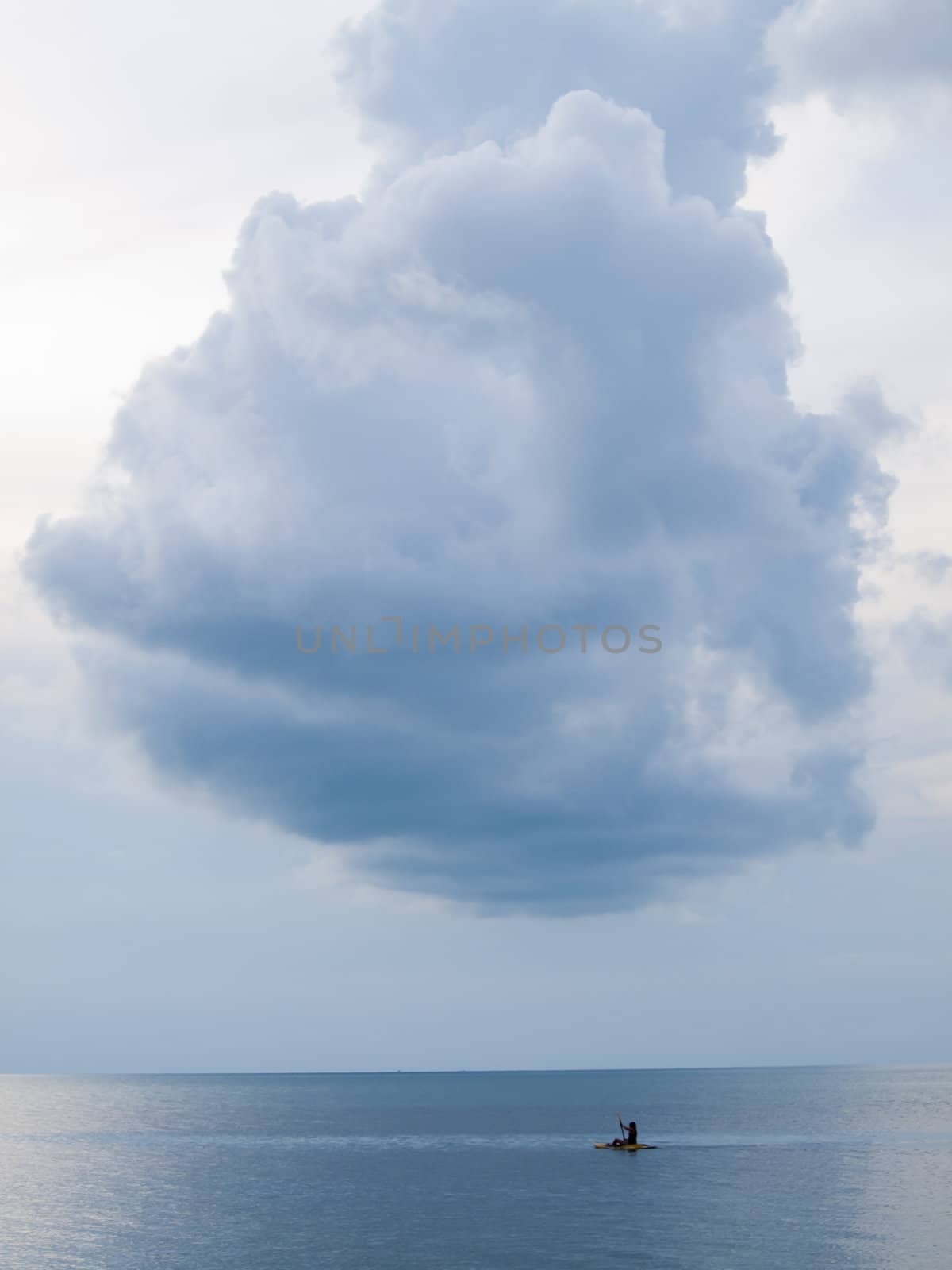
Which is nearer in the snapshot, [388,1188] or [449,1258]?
[449,1258]

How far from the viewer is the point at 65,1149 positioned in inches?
5458

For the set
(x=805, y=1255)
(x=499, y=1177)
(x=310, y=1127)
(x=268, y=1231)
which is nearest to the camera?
(x=805, y=1255)

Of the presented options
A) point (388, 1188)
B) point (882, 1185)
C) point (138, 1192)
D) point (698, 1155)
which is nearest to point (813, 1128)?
point (698, 1155)

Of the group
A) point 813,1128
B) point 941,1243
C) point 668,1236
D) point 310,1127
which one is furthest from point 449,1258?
point 310,1127

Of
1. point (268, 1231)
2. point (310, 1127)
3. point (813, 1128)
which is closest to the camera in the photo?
point (268, 1231)

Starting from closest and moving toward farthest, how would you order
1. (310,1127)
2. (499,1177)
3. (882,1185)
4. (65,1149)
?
(882,1185), (499,1177), (65,1149), (310,1127)

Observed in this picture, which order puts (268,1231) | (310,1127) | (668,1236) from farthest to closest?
1. (310,1127)
2. (268,1231)
3. (668,1236)

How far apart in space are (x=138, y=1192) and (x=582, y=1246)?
139ft

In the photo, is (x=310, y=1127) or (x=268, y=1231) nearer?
(x=268, y=1231)

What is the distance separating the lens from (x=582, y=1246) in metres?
64.3

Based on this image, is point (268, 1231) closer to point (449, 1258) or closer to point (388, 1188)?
point (449, 1258)

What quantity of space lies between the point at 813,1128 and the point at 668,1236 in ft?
316

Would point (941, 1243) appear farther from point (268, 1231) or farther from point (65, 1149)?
point (65, 1149)

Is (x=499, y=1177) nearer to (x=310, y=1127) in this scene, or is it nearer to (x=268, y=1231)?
(x=268, y=1231)
